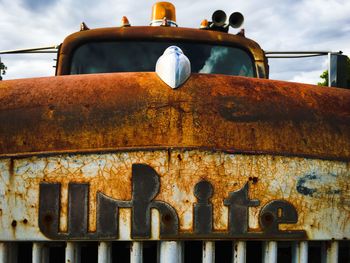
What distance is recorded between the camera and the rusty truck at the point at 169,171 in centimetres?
141

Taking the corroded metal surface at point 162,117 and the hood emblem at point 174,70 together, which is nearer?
the corroded metal surface at point 162,117

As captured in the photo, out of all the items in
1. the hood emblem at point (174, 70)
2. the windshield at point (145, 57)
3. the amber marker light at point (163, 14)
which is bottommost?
the hood emblem at point (174, 70)

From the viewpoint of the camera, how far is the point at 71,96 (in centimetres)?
155

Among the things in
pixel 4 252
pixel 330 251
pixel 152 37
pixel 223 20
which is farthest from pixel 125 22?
pixel 330 251

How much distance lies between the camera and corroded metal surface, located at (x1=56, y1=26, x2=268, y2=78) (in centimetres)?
294

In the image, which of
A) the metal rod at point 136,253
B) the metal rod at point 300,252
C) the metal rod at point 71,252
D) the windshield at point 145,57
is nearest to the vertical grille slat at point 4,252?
the metal rod at point 71,252

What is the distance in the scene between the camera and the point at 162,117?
150 cm

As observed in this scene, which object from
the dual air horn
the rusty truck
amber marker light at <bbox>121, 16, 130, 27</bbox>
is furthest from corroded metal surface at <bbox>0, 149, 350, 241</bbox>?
the dual air horn

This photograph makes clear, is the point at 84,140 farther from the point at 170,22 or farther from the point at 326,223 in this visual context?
the point at 170,22

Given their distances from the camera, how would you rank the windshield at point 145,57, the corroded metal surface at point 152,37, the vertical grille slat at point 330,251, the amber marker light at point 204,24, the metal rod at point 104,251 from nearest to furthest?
the metal rod at point 104,251, the vertical grille slat at point 330,251, the windshield at point 145,57, the corroded metal surface at point 152,37, the amber marker light at point 204,24

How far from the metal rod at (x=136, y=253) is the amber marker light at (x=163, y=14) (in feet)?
7.89

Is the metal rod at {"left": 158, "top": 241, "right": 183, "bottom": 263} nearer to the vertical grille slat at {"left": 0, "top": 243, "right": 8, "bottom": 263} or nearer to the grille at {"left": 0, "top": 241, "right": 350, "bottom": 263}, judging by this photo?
the grille at {"left": 0, "top": 241, "right": 350, "bottom": 263}

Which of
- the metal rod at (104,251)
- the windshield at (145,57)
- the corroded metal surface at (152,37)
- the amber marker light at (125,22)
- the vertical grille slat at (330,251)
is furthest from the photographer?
the amber marker light at (125,22)

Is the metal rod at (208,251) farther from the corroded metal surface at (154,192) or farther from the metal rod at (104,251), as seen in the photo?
the metal rod at (104,251)
